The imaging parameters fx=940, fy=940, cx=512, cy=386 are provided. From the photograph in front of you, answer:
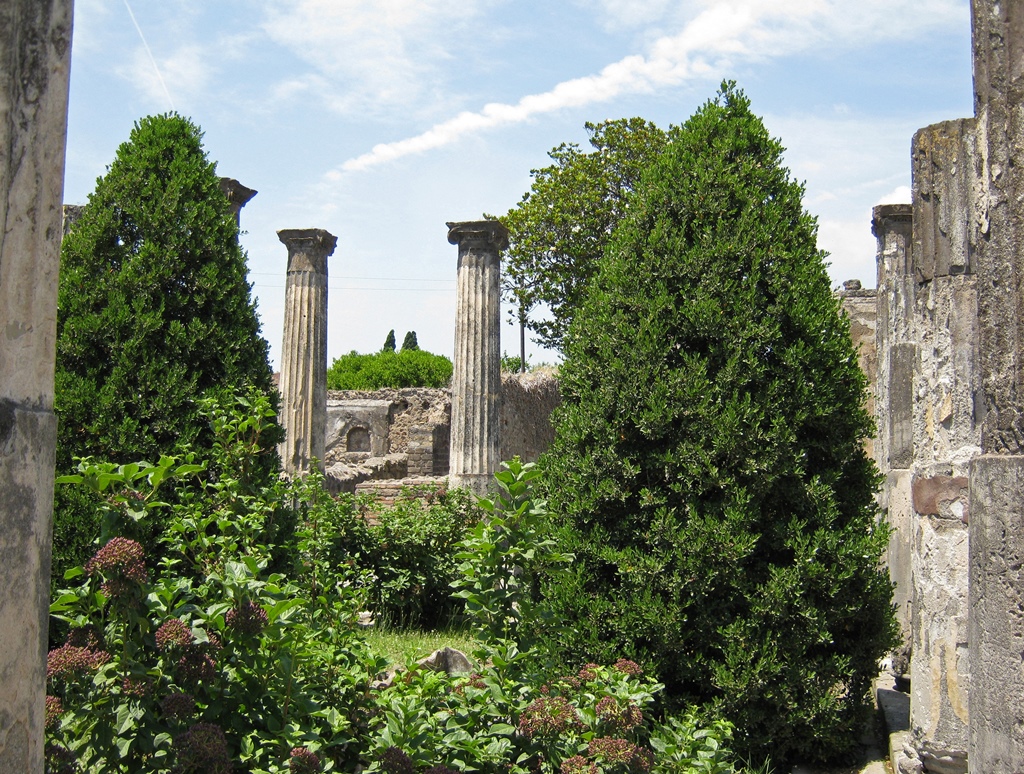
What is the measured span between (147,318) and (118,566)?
2.33 metres

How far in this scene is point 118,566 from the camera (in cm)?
275

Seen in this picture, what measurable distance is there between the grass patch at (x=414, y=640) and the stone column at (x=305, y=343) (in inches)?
195

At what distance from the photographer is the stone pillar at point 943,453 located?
3781mm

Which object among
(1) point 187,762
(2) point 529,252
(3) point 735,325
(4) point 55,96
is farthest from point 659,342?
(2) point 529,252

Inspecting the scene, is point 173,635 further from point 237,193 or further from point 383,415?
point 383,415

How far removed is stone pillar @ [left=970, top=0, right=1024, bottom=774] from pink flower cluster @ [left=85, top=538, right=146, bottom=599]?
2.23 metres

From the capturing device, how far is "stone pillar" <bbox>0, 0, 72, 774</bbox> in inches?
61.2

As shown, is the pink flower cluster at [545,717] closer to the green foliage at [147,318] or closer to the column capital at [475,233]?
the green foliage at [147,318]

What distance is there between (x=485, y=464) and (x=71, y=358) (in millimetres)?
7726

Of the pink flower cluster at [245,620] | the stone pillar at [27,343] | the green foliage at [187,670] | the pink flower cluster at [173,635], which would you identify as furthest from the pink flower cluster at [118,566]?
the stone pillar at [27,343]

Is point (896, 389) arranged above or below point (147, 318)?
below

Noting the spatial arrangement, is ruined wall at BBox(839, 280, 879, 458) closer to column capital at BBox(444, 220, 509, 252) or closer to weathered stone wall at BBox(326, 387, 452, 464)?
column capital at BBox(444, 220, 509, 252)

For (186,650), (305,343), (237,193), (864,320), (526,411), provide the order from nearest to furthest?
(186,650) → (237,193) → (305,343) → (864,320) → (526,411)

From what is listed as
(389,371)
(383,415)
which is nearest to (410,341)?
(389,371)
